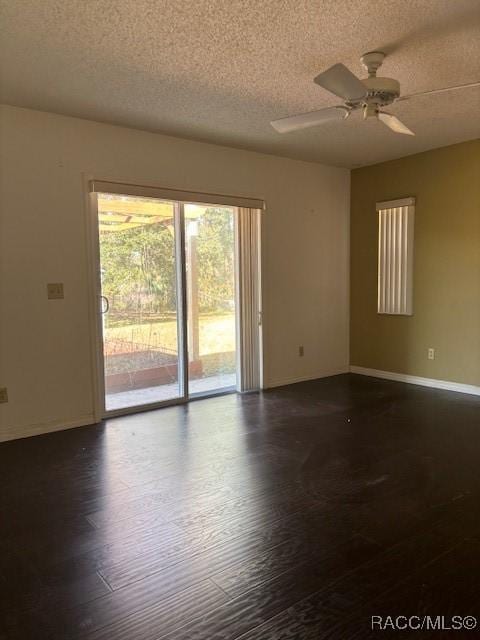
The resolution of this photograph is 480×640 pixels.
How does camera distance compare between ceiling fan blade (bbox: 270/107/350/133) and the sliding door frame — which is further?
the sliding door frame

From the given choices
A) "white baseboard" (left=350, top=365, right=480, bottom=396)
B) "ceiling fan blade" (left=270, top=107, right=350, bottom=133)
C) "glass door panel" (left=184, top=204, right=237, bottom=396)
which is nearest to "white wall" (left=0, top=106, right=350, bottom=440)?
"glass door panel" (left=184, top=204, right=237, bottom=396)

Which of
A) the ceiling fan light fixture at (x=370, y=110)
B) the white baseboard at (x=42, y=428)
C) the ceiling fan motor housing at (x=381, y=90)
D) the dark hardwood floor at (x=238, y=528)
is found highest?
the ceiling fan motor housing at (x=381, y=90)

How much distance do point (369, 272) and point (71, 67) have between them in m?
4.01

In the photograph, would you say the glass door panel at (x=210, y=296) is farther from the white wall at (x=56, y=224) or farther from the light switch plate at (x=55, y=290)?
the light switch plate at (x=55, y=290)

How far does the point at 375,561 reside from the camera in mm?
1995

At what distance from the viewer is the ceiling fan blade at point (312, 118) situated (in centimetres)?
282

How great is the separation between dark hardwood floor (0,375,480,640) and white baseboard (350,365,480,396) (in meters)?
0.90

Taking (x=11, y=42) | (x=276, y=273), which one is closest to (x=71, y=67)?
(x=11, y=42)

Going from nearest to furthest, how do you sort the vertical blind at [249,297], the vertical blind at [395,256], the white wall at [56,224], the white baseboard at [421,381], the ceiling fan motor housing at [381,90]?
the ceiling fan motor housing at [381,90]
the white wall at [56,224]
the white baseboard at [421,381]
the vertical blind at [249,297]
the vertical blind at [395,256]

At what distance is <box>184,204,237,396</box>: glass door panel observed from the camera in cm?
462

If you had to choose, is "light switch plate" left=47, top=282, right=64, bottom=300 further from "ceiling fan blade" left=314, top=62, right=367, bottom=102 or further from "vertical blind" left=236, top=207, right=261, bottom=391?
"ceiling fan blade" left=314, top=62, right=367, bottom=102

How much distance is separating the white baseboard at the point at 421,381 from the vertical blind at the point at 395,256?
0.75 metres

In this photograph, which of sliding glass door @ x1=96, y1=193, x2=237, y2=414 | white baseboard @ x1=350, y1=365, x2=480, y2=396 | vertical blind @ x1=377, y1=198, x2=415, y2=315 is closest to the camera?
sliding glass door @ x1=96, y1=193, x2=237, y2=414

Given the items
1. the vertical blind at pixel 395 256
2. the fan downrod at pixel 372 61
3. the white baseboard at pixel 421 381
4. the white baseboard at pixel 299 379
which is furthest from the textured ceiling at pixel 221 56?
the white baseboard at pixel 299 379
